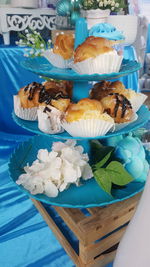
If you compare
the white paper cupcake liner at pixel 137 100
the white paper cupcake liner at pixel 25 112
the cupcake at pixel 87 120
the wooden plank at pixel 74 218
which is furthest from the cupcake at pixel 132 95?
the wooden plank at pixel 74 218

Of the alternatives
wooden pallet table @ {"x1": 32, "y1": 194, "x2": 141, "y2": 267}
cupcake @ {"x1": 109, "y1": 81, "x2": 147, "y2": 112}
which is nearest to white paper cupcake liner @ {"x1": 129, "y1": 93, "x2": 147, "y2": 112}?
cupcake @ {"x1": 109, "y1": 81, "x2": 147, "y2": 112}

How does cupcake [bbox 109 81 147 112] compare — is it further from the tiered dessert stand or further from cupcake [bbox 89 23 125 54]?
cupcake [bbox 89 23 125 54]

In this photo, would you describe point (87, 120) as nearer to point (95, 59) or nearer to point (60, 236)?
point (95, 59)

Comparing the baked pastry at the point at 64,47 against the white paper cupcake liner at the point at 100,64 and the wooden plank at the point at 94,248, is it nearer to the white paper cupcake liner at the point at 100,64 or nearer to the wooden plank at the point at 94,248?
the white paper cupcake liner at the point at 100,64

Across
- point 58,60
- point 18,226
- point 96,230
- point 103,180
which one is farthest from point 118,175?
point 18,226

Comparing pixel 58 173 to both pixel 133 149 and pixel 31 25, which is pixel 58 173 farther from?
pixel 31 25

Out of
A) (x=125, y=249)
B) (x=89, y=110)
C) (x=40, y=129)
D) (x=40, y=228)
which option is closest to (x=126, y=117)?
(x=89, y=110)

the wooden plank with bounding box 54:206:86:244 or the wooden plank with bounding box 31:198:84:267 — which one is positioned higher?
the wooden plank with bounding box 54:206:86:244

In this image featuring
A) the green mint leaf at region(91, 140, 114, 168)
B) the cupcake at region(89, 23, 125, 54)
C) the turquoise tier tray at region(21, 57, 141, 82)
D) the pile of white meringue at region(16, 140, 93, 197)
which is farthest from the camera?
the cupcake at region(89, 23, 125, 54)
